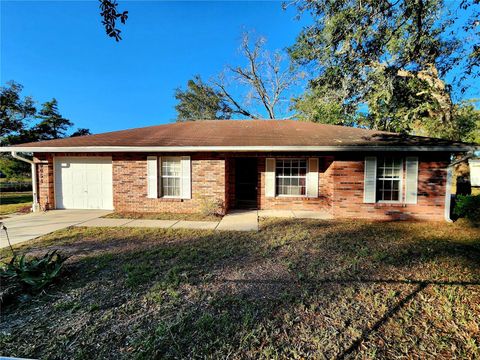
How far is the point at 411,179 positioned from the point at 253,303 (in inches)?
308

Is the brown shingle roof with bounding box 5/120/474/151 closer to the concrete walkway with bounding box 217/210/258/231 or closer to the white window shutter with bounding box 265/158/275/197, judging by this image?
the white window shutter with bounding box 265/158/275/197

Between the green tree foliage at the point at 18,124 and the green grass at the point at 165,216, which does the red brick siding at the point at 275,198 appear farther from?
the green tree foliage at the point at 18,124

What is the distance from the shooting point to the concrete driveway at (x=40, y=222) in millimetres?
6199

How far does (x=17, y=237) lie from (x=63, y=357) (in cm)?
553

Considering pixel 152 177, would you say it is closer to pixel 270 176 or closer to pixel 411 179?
pixel 270 176

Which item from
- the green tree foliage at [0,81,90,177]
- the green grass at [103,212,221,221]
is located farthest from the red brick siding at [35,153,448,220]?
the green tree foliage at [0,81,90,177]

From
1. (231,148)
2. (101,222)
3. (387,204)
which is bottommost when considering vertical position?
(101,222)

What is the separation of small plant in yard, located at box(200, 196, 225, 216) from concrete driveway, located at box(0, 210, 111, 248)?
12.5ft

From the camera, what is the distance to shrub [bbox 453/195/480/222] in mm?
7871

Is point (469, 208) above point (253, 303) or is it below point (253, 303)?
above

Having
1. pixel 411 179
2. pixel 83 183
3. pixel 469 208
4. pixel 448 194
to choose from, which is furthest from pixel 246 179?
pixel 469 208

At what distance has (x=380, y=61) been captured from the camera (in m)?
10.6

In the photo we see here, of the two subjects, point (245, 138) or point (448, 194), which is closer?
point (448, 194)

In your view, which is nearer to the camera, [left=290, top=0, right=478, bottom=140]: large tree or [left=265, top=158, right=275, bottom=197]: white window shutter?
[left=290, top=0, right=478, bottom=140]: large tree
